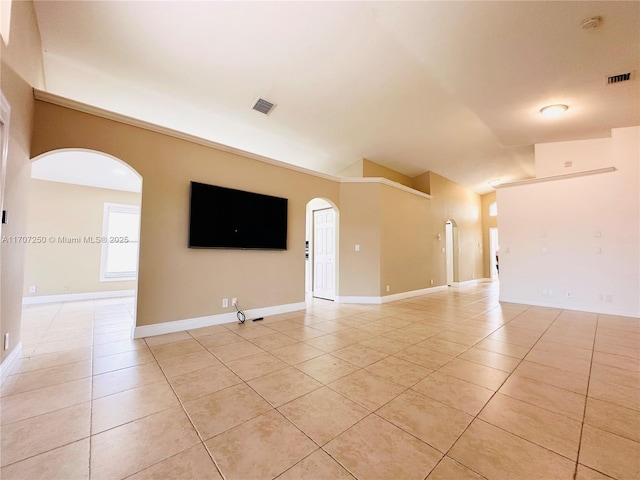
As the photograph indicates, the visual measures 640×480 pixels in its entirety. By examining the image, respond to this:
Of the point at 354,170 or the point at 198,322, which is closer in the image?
the point at 198,322

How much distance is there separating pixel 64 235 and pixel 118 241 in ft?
3.15

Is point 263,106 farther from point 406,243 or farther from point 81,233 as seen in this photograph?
point 81,233

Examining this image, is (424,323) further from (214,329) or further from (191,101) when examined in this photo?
(191,101)

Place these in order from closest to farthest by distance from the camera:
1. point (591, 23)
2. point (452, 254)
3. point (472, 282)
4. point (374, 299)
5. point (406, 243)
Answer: point (591, 23) < point (374, 299) < point (406, 243) < point (452, 254) < point (472, 282)

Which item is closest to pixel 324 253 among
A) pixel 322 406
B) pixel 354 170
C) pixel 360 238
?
pixel 360 238

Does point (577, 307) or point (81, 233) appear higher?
point (81, 233)

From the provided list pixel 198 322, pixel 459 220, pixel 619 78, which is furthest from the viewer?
pixel 459 220

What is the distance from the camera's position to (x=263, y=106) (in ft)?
13.2

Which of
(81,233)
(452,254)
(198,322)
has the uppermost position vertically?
(81,233)

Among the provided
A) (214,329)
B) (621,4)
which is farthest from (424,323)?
(621,4)

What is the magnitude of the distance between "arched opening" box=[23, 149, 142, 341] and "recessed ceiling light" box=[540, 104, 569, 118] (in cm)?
746

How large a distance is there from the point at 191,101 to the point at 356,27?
257 cm

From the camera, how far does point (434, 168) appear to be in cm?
716

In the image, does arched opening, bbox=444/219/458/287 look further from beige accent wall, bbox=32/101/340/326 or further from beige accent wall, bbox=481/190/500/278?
beige accent wall, bbox=32/101/340/326
